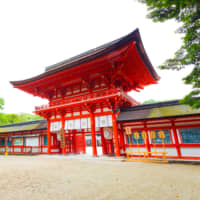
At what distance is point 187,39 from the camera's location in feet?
12.1

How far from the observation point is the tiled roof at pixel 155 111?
29.9ft

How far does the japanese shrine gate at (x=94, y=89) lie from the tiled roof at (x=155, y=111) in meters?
0.97

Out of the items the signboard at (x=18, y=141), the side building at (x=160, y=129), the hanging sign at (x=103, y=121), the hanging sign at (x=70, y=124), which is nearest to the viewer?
the side building at (x=160, y=129)

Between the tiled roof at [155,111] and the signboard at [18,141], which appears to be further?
the signboard at [18,141]

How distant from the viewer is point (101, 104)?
11703mm

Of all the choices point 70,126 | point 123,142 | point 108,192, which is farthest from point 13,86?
point 108,192

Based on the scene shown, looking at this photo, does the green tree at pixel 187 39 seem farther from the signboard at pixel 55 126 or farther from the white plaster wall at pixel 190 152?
the signboard at pixel 55 126

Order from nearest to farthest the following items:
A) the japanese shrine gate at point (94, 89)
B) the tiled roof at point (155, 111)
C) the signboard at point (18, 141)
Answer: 1. the tiled roof at point (155, 111)
2. the japanese shrine gate at point (94, 89)
3. the signboard at point (18, 141)

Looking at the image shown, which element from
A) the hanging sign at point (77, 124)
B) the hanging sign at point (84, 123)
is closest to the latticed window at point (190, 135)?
the hanging sign at point (84, 123)

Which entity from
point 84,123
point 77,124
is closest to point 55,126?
point 77,124

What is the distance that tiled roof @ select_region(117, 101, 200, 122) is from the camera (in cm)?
912

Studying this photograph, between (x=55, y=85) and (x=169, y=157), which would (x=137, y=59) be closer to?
(x=169, y=157)

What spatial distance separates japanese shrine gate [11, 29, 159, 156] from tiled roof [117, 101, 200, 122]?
968 millimetres

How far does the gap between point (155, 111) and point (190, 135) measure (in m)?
2.86
